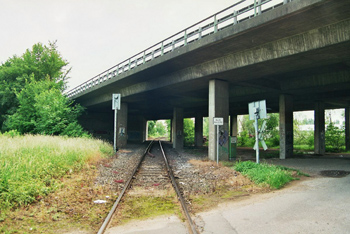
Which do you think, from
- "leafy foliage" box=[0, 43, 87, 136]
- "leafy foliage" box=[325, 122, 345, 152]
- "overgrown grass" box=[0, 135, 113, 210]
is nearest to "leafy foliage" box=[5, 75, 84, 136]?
"leafy foliage" box=[0, 43, 87, 136]

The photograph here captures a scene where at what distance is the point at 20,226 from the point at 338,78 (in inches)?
728

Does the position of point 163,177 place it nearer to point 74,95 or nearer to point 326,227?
point 326,227

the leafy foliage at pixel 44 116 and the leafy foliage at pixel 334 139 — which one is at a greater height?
the leafy foliage at pixel 44 116

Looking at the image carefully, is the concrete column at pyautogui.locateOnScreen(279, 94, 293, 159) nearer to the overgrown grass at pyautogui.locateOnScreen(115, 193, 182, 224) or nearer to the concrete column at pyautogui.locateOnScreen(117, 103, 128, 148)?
the overgrown grass at pyautogui.locateOnScreen(115, 193, 182, 224)

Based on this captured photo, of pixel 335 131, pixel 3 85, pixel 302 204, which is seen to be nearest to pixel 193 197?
pixel 302 204

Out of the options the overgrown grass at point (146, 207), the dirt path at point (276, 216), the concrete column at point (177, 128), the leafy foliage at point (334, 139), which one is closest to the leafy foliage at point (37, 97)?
the concrete column at point (177, 128)

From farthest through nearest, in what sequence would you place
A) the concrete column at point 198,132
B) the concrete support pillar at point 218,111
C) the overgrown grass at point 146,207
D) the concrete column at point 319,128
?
1. the concrete column at point 198,132
2. the concrete column at point 319,128
3. the concrete support pillar at point 218,111
4. the overgrown grass at point 146,207

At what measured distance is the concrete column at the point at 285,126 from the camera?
70.0ft

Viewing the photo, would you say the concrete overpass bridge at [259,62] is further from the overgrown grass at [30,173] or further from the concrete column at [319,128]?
the overgrown grass at [30,173]

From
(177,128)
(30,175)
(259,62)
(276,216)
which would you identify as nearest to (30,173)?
(30,175)

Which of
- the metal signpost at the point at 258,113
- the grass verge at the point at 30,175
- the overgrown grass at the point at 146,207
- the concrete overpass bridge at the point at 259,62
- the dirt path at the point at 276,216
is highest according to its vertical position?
the concrete overpass bridge at the point at 259,62

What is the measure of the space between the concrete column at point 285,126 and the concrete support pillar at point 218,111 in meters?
6.65

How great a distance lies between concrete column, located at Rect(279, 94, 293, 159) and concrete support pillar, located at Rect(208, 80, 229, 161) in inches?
262

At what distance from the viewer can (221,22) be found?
13516 millimetres
